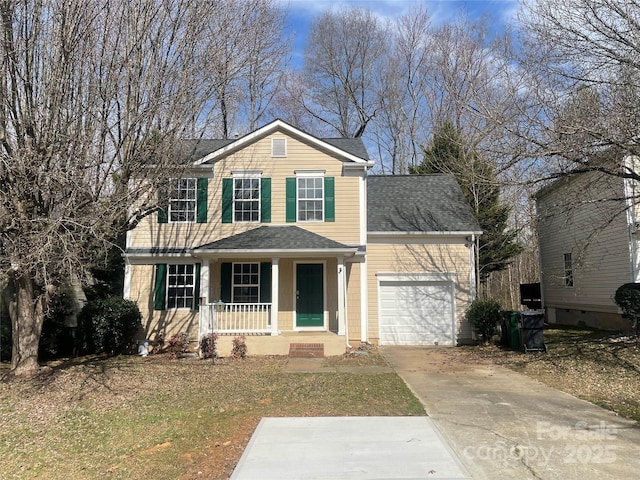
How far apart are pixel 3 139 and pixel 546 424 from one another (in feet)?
31.3

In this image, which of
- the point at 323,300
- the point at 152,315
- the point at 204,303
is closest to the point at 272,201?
the point at 323,300

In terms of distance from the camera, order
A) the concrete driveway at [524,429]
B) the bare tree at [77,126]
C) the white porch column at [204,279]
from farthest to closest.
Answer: the white porch column at [204,279]
the bare tree at [77,126]
the concrete driveway at [524,429]

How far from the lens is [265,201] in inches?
547

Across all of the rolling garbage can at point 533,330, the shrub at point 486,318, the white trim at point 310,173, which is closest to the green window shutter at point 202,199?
the white trim at point 310,173

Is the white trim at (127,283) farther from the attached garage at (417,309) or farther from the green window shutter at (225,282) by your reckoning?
the attached garage at (417,309)

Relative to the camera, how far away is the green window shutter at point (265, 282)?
1340cm

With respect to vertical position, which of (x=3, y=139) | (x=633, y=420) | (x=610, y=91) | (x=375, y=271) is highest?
(x=610, y=91)

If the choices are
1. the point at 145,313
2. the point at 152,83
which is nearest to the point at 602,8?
the point at 152,83

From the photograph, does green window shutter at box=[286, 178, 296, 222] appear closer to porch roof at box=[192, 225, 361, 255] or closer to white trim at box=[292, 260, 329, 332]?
porch roof at box=[192, 225, 361, 255]

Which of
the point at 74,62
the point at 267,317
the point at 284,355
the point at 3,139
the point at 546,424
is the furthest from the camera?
the point at 267,317

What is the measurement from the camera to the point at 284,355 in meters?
11.9

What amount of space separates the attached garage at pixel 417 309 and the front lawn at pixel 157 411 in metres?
4.89

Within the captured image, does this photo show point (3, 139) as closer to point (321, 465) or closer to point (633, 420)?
point (321, 465)

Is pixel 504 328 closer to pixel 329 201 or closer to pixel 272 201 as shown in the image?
pixel 329 201
